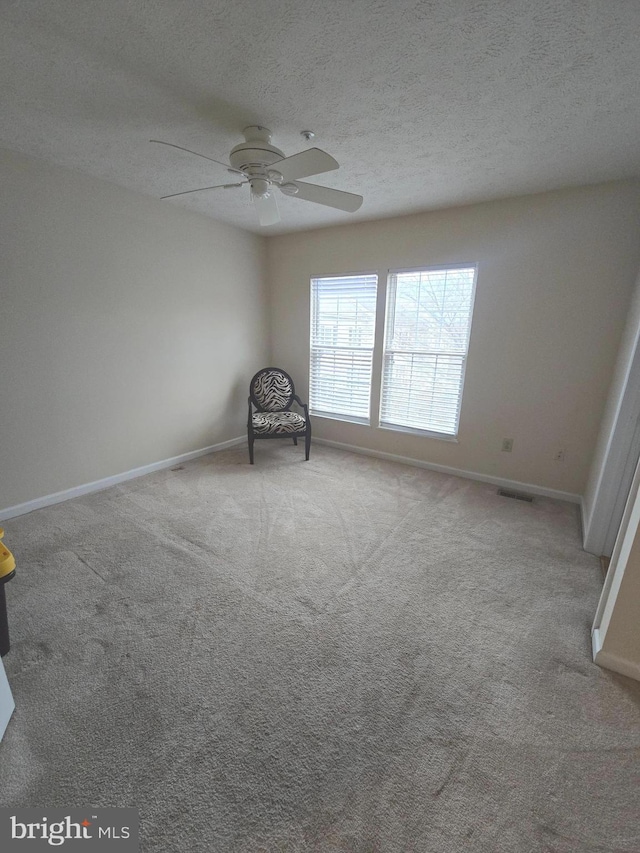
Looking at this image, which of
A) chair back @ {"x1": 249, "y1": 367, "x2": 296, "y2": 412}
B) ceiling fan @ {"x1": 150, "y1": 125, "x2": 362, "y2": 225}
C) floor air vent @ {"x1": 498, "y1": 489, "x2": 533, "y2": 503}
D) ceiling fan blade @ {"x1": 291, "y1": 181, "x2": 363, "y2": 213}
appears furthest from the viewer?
chair back @ {"x1": 249, "y1": 367, "x2": 296, "y2": 412}

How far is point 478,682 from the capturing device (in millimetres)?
1492

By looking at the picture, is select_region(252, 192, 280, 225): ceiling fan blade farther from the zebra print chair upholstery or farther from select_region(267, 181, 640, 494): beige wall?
the zebra print chair upholstery

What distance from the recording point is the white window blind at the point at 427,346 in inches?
131

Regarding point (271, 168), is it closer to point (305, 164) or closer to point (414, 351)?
point (305, 164)

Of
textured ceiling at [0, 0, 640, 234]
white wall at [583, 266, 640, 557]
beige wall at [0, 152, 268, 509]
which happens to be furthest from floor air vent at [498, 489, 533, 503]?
beige wall at [0, 152, 268, 509]

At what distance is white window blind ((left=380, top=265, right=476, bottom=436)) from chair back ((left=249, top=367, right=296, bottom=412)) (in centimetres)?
118

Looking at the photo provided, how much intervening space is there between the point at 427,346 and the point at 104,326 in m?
2.96

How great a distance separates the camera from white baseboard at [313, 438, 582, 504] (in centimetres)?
312

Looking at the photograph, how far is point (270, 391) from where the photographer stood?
4.21 metres

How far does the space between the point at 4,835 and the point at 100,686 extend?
458 mm

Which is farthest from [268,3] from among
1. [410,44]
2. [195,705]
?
[195,705]

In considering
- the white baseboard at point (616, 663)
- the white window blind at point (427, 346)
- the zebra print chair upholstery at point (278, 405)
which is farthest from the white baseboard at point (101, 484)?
the white baseboard at point (616, 663)
